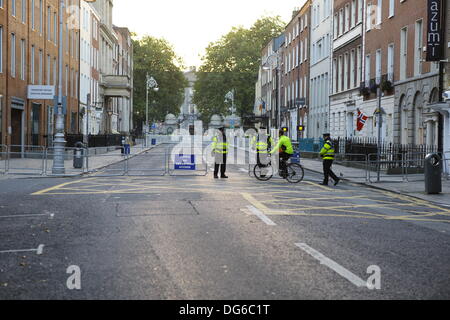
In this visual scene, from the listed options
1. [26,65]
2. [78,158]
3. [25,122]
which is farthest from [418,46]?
[25,122]

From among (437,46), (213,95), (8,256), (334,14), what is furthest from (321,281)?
(213,95)

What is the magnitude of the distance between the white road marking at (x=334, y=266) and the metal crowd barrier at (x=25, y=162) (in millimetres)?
18289

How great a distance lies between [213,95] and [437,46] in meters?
73.9

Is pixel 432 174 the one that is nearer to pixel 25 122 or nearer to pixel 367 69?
pixel 367 69

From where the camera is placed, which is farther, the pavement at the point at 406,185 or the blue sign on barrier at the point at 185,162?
the blue sign on barrier at the point at 185,162

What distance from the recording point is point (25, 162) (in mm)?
26125

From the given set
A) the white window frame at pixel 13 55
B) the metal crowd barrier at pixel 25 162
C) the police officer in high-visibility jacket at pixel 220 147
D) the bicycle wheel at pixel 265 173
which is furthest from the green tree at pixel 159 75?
the bicycle wheel at pixel 265 173

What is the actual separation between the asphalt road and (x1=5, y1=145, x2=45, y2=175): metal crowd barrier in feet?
28.9

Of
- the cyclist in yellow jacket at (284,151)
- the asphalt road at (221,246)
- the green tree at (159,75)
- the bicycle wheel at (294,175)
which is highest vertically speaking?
the green tree at (159,75)

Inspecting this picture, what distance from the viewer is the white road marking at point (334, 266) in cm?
676

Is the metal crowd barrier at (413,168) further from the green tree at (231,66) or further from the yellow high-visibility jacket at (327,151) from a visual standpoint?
the green tree at (231,66)

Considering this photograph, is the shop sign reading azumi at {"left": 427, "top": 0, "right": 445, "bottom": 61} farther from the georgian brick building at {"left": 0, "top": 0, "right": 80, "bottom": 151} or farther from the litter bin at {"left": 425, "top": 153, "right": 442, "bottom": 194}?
the georgian brick building at {"left": 0, "top": 0, "right": 80, "bottom": 151}

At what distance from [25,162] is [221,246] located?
1891 centimetres

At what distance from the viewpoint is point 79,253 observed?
331 inches
